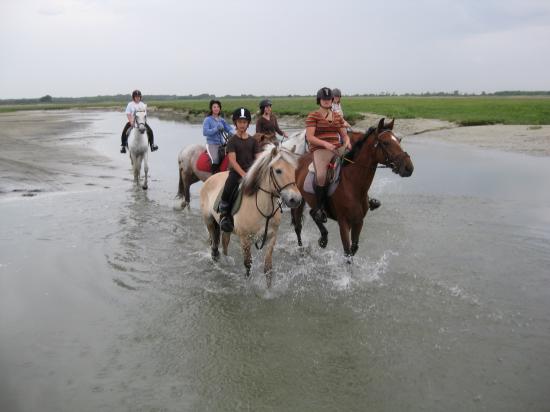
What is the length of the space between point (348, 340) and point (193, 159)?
7.11 m

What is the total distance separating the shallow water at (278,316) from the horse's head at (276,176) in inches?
64.2

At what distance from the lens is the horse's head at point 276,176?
18.7 ft

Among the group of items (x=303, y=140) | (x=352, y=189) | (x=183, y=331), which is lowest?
(x=183, y=331)

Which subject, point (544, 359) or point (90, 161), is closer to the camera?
point (544, 359)

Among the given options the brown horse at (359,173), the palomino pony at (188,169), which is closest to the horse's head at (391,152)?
the brown horse at (359,173)

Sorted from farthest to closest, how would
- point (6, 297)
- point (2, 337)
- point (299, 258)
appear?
point (299, 258) < point (6, 297) < point (2, 337)

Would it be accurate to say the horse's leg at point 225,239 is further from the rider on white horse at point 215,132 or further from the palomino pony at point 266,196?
the rider on white horse at point 215,132

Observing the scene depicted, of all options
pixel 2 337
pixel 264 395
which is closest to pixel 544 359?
pixel 264 395

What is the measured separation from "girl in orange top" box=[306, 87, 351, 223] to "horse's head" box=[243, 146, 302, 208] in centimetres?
152

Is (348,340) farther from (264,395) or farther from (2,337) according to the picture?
(2,337)

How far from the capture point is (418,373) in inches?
185

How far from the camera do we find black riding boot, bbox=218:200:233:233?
22.2 feet

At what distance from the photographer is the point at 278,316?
6043 mm

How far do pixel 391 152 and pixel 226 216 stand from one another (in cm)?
273
